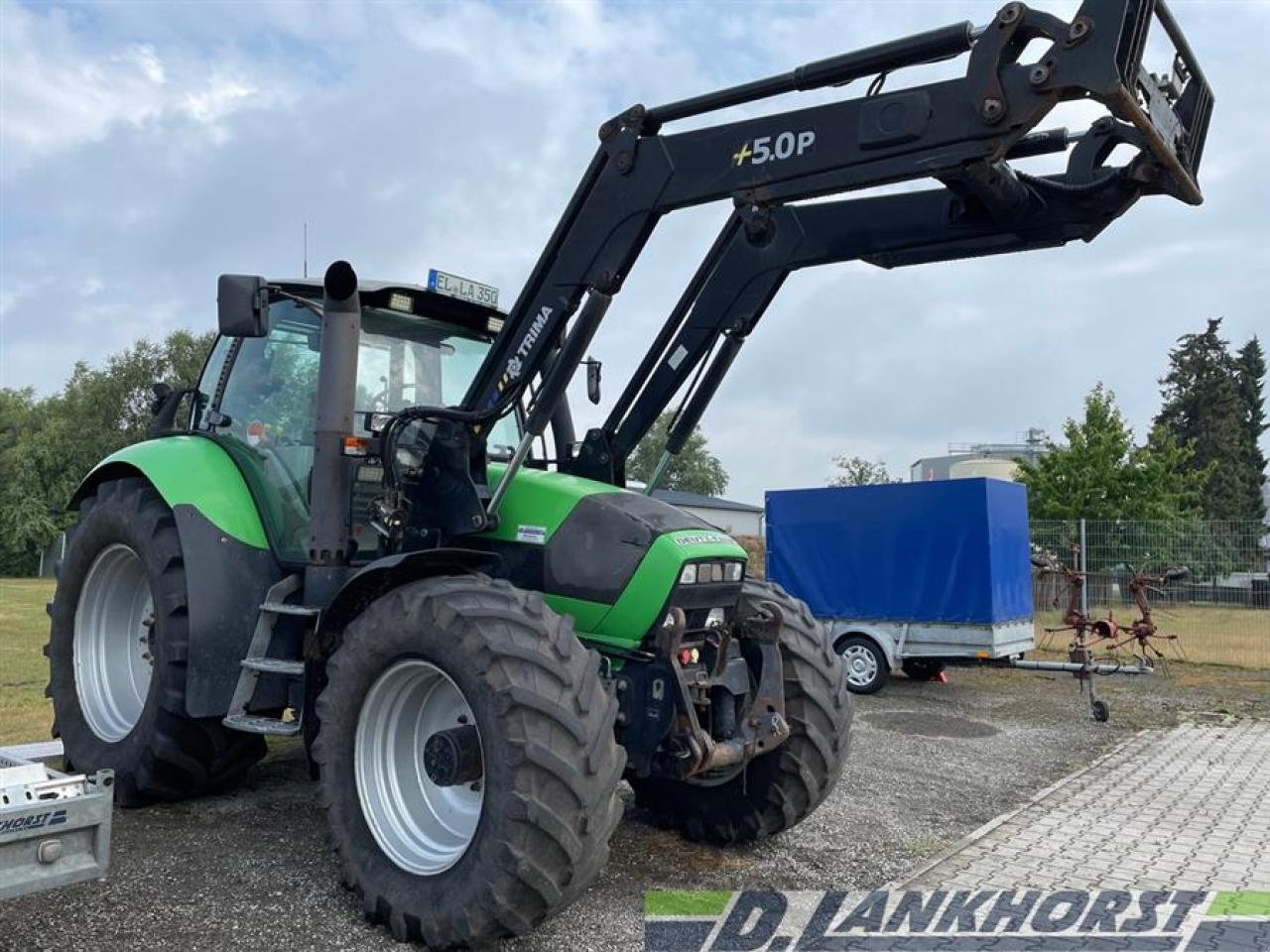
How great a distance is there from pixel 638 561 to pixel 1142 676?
10.7 metres

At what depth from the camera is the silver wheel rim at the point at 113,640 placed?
580cm

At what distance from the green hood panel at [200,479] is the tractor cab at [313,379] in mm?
60

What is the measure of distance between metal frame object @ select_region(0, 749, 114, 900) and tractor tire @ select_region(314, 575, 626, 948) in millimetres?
941

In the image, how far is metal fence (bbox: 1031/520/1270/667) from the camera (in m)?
14.6

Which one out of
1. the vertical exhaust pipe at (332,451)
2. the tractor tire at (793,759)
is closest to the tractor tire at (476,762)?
the vertical exhaust pipe at (332,451)

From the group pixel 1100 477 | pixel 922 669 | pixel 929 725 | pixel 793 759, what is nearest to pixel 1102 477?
pixel 1100 477

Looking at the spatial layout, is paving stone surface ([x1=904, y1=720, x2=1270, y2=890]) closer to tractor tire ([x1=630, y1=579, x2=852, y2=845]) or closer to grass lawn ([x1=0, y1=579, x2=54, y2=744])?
tractor tire ([x1=630, y1=579, x2=852, y2=845])

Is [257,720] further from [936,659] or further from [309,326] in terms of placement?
[936,659]

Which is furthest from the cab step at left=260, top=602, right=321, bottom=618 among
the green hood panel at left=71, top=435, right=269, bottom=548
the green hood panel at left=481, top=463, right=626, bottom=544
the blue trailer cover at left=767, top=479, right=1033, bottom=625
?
the blue trailer cover at left=767, top=479, right=1033, bottom=625

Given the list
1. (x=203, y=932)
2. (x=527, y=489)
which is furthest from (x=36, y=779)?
(x=527, y=489)

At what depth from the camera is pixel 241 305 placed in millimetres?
4820

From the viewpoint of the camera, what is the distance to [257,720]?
4.76m

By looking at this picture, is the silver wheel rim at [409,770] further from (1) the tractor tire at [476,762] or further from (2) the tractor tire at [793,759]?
(2) the tractor tire at [793,759]

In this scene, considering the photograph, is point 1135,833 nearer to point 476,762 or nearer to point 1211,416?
→ point 476,762
